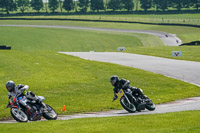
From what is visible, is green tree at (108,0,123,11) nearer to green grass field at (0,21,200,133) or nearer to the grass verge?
green grass field at (0,21,200,133)

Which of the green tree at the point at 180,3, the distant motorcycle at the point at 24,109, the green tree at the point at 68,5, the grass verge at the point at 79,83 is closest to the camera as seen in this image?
the distant motorcycle at the point at 24,109

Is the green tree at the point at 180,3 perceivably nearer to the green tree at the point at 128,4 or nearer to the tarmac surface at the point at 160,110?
the green tree at the point at 128,4

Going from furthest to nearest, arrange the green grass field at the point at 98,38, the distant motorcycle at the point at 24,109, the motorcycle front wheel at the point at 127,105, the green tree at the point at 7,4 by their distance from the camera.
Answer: the green tree at the point at 7,4 → the green grass field at the point at 98,38 → the motorcycle front wheel at the point at 127,105 → the distant motorcycle at the point at 24,109

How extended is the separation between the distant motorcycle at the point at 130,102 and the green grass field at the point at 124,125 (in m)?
2.97

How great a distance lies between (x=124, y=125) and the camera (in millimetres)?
14766

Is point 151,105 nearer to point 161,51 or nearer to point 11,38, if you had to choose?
point 161,51

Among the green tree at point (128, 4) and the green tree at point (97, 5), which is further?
the green tree at point (128, 4)

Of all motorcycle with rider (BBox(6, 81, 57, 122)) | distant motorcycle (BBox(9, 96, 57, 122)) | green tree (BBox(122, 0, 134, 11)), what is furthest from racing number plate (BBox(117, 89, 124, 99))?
green tree (BBox(122, 0, 134, 11))

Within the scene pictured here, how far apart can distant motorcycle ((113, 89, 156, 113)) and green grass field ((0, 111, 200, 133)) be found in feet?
9.75

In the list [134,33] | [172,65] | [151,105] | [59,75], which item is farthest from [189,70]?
[134,33]

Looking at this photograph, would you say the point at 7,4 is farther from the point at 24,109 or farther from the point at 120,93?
the point at 24,109

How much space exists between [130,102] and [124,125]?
5.32 meters

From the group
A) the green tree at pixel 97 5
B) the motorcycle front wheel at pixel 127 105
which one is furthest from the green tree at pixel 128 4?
the motorcycle front wheel at pixel 127 105

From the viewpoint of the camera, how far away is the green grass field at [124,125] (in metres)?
13.6
